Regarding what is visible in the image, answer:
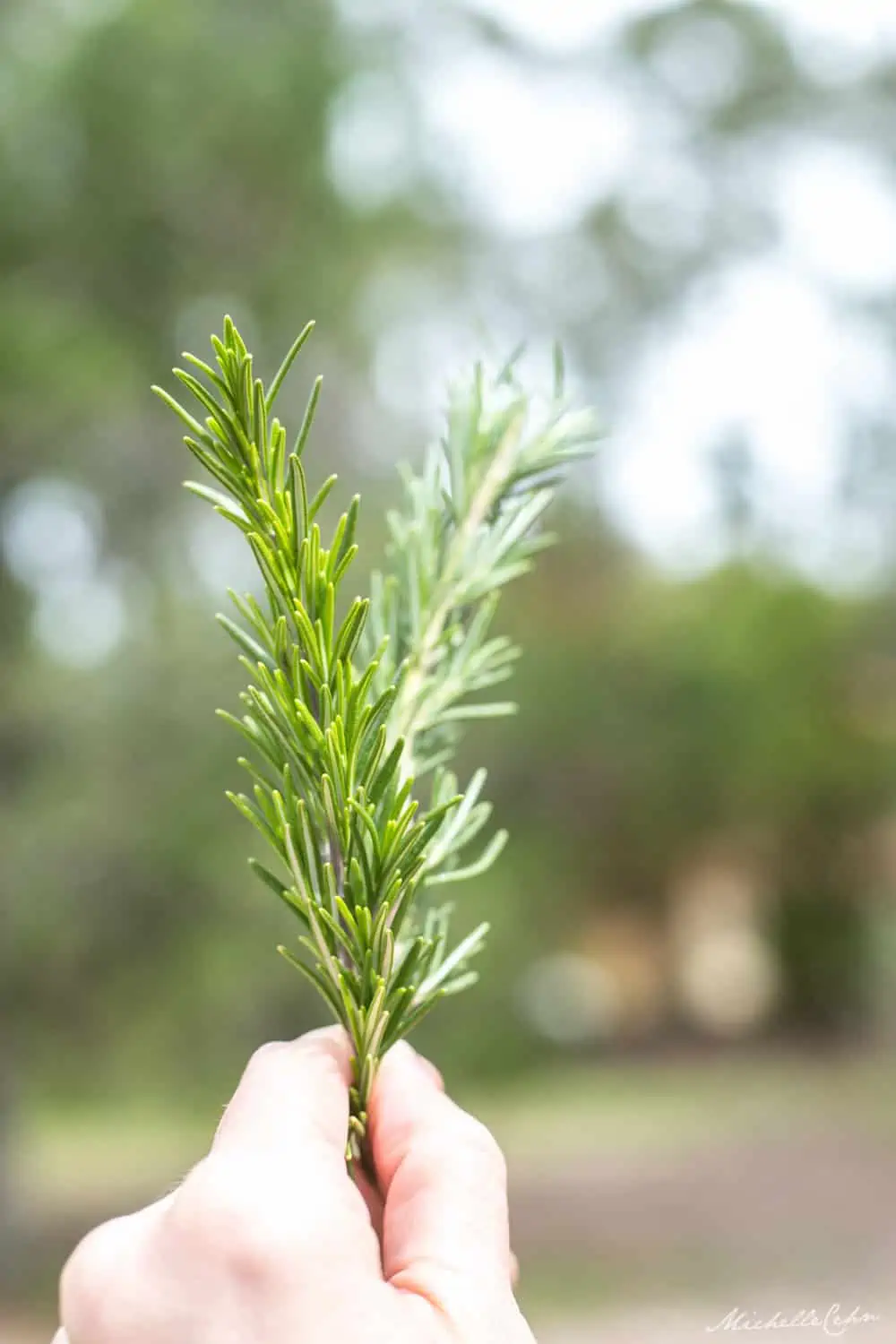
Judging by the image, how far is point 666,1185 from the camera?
277 inches

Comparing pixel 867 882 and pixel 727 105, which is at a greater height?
pixel 727 105

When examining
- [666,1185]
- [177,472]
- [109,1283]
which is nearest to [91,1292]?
[109,1283]

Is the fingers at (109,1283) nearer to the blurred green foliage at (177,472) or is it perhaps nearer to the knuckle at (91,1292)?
the knuckle at (91,1292)

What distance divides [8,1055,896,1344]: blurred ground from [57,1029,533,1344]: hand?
4.92 m

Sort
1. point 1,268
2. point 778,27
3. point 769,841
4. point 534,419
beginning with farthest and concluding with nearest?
point 769,841, point 778,27, point 1,268, point 534,419

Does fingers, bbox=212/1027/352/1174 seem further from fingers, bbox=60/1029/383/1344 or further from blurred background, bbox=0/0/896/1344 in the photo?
blurred background, bbox=0/0/896/1344

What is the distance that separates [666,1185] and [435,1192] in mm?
7268

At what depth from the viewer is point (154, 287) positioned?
454 centimetres

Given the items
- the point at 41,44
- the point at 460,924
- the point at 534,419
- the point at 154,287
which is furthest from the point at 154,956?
the point at 534,419

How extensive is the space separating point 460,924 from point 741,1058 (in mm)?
5909

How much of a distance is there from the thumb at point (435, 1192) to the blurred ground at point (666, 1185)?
491cm

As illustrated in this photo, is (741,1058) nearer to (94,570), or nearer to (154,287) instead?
(94,570)

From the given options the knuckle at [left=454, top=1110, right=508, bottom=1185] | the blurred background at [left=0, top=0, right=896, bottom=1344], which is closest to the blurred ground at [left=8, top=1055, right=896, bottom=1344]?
the blurred background at [left=0, top=0, right=896, bottom=1344]

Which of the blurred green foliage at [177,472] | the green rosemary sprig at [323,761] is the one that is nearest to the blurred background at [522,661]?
the blurred green foliage at [177,472]
